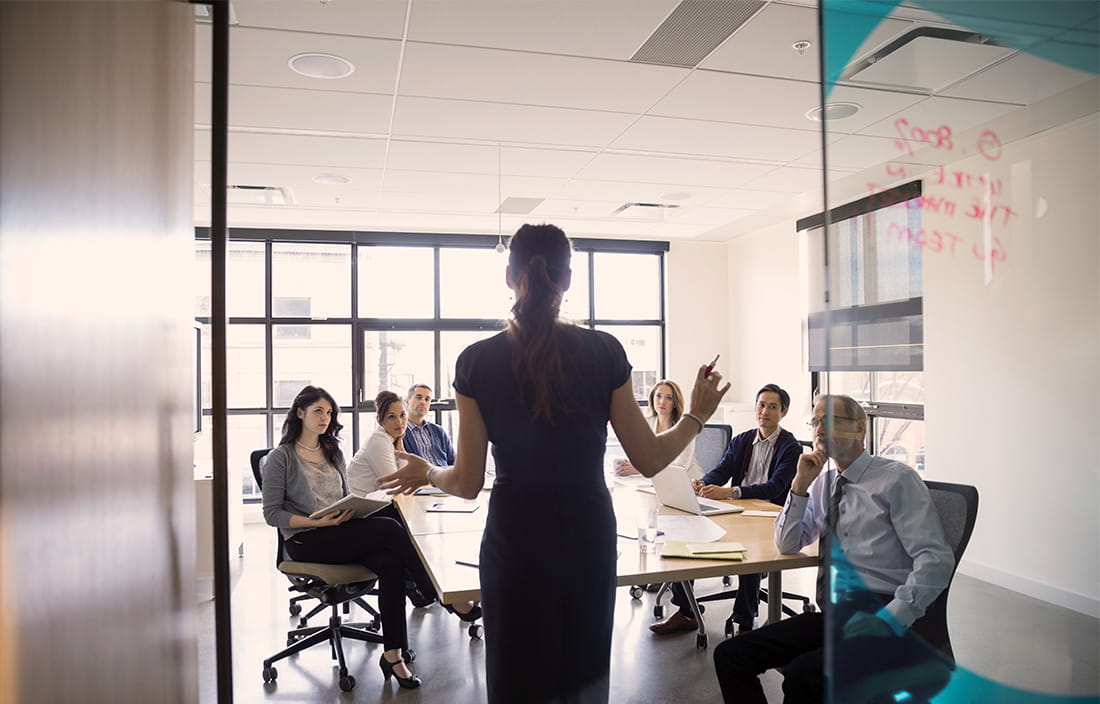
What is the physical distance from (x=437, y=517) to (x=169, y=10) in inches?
93.7

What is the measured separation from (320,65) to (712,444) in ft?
10.4

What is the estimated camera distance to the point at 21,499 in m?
0.81

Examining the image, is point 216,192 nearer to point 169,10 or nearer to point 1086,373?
point 169,10

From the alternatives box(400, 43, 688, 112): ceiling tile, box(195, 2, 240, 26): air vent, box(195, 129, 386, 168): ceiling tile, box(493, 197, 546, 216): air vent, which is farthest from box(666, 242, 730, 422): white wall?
box(195, 2, 240, 26): air vent

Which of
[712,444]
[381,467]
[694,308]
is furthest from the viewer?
[694,308]

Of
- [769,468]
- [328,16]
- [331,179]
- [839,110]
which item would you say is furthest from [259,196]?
[839,110]

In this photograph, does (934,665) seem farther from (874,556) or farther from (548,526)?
(548,526)

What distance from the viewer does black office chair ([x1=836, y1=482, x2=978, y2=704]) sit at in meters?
1.11

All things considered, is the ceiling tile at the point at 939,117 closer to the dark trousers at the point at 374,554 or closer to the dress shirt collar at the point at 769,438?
the dark trousers at the point at 374,554

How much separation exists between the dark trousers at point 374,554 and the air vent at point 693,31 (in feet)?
7.89

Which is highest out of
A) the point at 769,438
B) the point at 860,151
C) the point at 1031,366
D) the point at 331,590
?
the point at 860,151

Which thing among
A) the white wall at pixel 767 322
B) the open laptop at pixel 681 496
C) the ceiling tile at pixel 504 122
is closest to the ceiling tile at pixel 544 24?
the ceiling tile at pixel 504 122

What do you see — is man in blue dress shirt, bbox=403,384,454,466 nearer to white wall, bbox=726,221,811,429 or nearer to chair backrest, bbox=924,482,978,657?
white wall, bbox=726,221,811,429

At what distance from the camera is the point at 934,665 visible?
1.14m
